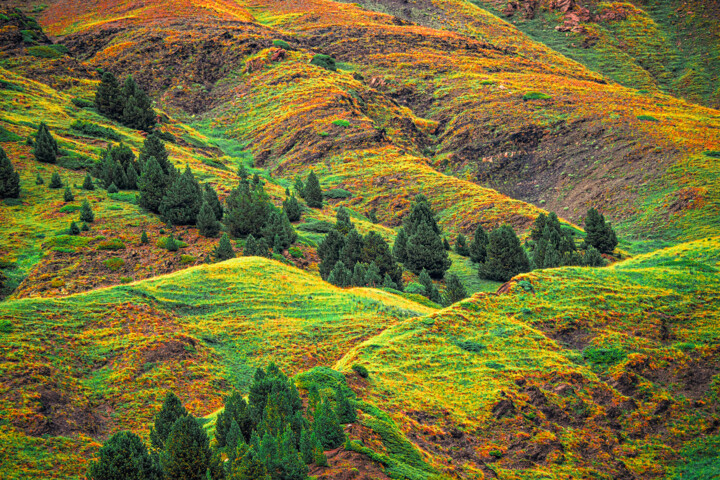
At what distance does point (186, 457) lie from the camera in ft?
35.3

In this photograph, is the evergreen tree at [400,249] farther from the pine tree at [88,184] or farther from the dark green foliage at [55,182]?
the dark green foliage at [55,182]

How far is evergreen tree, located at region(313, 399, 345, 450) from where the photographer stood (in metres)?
11.9

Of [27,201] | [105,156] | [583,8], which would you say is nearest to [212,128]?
[105,156]

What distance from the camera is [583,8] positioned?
160375 millimetres

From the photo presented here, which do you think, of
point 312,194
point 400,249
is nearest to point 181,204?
point 400,249

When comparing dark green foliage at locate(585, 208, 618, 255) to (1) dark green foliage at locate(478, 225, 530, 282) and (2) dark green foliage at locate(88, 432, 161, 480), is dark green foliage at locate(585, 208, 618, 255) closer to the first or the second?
(1) dark green foliage at locate(478, 225, 530, 282)

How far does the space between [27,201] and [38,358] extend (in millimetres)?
26880

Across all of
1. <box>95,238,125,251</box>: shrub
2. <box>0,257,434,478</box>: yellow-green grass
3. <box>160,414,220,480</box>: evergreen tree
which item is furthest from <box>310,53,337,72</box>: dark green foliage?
<box>160,414,220,480</box>: evergreen tree

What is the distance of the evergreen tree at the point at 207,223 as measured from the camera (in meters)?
37.3

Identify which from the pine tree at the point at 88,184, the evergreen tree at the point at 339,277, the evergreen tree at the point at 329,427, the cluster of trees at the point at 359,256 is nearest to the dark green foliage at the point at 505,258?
the cluster of trees at the point at 359,256

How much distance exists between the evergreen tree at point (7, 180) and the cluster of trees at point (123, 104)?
24.6 m

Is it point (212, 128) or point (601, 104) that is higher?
point (601, 104)

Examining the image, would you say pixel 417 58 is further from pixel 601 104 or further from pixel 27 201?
pixel 27 201

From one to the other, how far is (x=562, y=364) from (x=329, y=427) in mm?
9350
